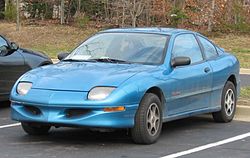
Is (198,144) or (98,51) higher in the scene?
(98,51)

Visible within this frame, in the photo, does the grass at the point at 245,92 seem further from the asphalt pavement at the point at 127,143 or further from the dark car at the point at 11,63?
the dark car at the point at 11,63

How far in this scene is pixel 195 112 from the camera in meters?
8.39

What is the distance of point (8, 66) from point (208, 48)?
3406 mm

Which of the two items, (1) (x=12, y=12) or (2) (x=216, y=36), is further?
(1) (x=12, y=12)

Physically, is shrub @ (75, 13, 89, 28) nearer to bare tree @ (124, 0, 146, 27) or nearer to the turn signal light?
bare tree @ (124, 0, 146, 27)

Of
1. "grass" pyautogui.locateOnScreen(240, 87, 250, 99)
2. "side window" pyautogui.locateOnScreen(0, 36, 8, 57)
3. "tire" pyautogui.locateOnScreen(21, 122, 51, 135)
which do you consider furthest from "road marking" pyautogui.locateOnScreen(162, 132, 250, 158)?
"side window" pyautogui.locateOnScreen(0, 36, 8, 57)

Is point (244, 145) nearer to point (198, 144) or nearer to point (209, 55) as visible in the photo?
point (198, 144)

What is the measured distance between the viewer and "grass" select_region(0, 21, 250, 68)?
2392 centimetres

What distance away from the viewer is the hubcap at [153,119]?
7340 mm

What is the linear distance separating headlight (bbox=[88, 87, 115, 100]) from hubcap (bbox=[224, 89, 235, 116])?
270 cm

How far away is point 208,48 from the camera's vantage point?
→ 9.15 m

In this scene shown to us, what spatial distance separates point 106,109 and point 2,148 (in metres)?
1.31

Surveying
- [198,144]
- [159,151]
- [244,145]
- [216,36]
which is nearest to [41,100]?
[159,151]

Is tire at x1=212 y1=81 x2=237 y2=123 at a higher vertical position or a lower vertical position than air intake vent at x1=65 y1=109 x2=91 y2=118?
lower
